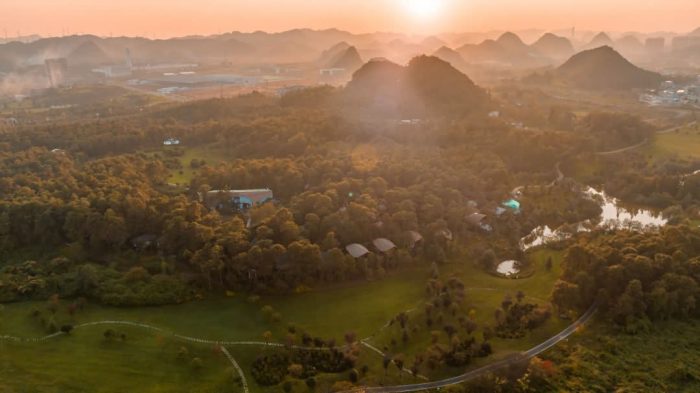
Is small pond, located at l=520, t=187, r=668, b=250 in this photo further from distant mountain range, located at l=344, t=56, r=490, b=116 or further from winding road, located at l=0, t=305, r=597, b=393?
distant mountain range, located at l=344, t=56, r=490, b=116

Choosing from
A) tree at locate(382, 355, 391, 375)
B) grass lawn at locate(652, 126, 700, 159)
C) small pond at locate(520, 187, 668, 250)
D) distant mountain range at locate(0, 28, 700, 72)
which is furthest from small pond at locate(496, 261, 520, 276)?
distant mountain range at locate(0, 28, 700, 72)

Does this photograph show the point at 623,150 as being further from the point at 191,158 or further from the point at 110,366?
the point at 110,366

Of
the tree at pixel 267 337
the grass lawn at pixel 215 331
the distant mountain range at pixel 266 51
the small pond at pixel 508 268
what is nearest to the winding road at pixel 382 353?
the tree at pixel 267 337

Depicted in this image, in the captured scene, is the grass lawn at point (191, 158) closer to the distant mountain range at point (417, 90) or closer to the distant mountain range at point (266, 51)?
the distant mountain range at point (417, 90)

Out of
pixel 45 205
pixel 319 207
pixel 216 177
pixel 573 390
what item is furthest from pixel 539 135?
pixel 45 205

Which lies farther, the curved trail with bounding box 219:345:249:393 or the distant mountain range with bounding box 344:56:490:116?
the distant mountain range with bounding box 344:56:490:116

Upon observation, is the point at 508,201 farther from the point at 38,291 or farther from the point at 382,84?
the point at 382,84

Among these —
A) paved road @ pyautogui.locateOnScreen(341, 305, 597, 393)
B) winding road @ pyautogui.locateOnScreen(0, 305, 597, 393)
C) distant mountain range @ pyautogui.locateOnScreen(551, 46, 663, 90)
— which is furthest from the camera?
distant mountain range @ pyautogui.locateOnScreen(551, 46, 663, 90)
